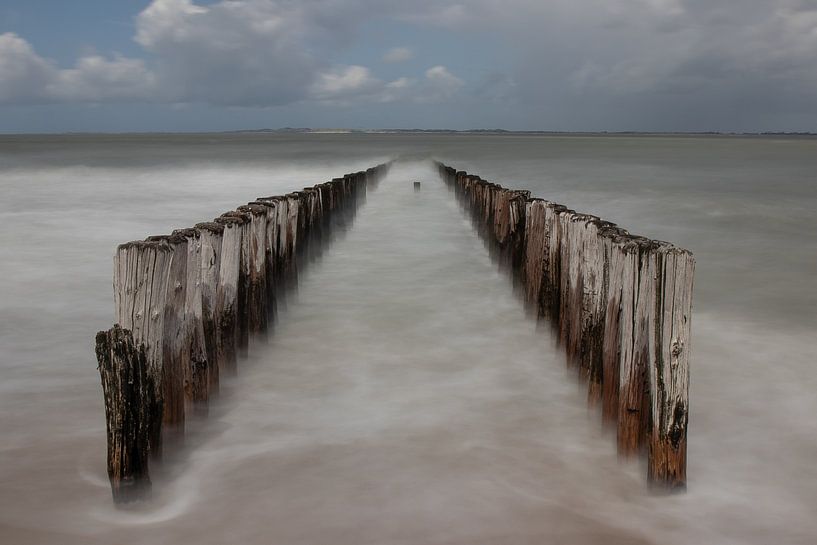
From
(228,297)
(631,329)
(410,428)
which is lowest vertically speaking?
(410,428)

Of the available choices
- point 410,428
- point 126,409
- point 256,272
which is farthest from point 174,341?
point 256,272

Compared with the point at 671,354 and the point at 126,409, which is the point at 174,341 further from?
the point at 671,354

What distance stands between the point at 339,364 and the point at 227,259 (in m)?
0.97

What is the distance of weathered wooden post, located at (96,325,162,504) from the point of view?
2742mm

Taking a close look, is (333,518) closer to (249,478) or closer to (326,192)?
(249,478)

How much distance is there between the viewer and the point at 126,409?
2783 mm

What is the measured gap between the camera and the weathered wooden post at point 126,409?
108 inches

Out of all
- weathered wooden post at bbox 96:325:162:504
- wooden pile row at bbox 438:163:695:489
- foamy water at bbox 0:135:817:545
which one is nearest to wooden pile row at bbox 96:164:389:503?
weathered wooden post at bbox 96:325:162:504

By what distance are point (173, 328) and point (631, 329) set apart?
1.88 meters

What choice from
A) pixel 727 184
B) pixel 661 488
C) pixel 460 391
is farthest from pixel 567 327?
pixel 727 184

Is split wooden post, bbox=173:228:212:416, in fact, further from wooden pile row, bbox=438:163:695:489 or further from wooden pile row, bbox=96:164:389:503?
wooden pile row, bbox=438:163:695:489

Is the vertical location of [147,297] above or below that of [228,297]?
above

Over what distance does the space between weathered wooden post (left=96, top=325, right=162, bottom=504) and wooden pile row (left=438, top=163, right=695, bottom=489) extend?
74.0 inches

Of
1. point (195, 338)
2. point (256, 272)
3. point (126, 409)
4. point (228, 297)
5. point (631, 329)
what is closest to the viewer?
point (126, 409)
